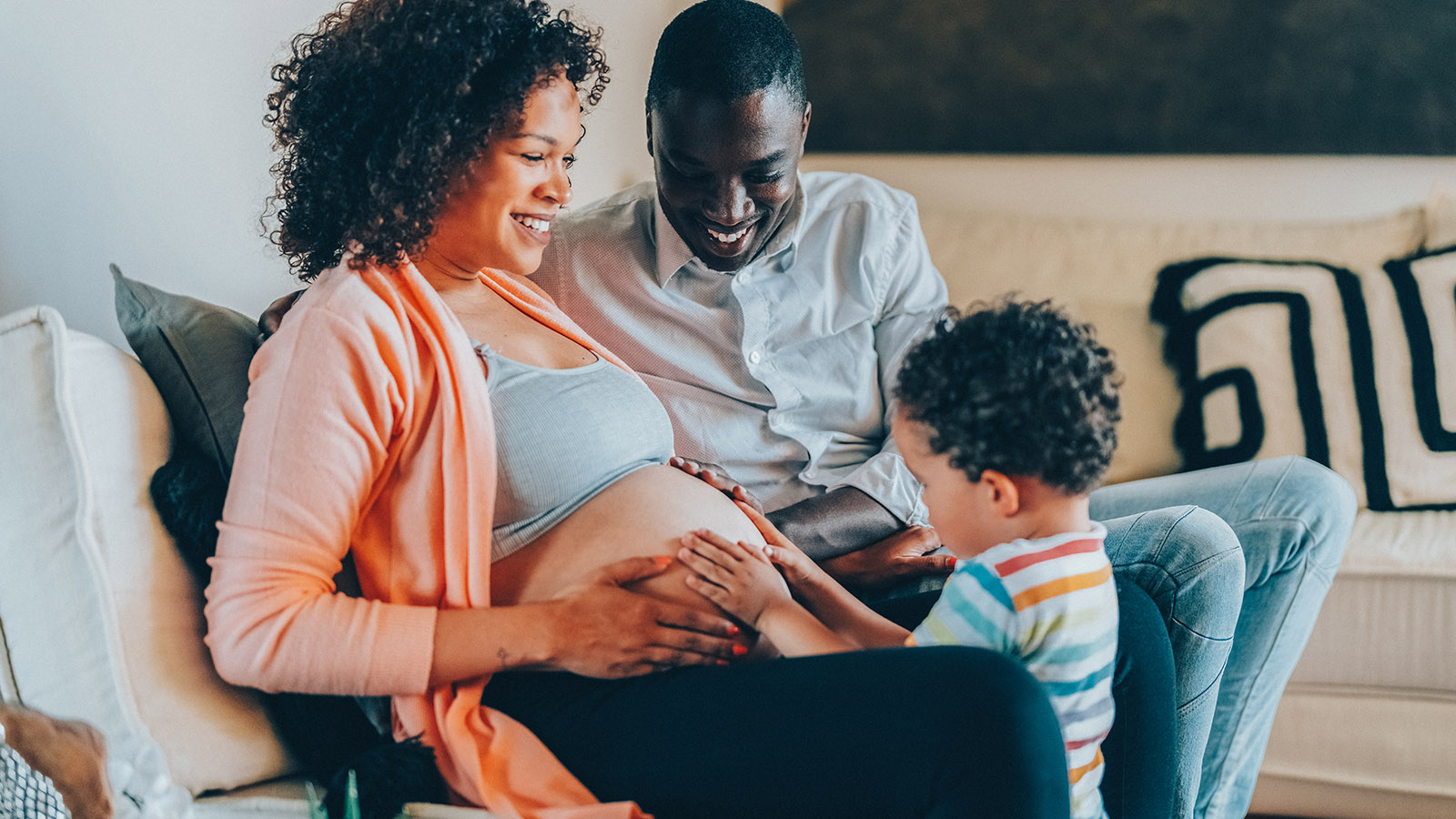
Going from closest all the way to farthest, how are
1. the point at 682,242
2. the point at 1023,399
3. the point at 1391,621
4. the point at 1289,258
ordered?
1. the point at 1023,399
2. the point at 682,242
3. the point at 1391,621
4. the point at 1289,258

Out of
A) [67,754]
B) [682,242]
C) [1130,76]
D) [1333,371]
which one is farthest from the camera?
[1130,76]

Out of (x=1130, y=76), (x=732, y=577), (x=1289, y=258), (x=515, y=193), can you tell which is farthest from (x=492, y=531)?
(x=1130, y=76)

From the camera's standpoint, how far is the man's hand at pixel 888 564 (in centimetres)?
128

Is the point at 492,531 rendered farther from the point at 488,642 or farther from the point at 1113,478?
the point at 1113,478

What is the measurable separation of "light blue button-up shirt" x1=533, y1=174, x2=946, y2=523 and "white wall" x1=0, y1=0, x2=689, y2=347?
1.25 feet

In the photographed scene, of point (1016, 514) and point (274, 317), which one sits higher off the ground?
point (274, 317)

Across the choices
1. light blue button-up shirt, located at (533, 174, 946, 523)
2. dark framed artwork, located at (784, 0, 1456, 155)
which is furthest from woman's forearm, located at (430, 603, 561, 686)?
dark framed artwork, located at (784, 0, 1456, 155)

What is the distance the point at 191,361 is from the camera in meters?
1.00

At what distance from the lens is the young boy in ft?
2.87

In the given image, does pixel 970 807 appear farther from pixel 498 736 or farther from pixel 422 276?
pixel 422 276

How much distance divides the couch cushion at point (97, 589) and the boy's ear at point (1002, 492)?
0.68 meters

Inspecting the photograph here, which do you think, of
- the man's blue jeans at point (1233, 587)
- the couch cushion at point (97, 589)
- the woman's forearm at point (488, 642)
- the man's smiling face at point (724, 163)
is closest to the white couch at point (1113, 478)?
the couch cushion at point (97, 589)

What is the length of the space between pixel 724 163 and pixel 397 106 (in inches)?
16.9

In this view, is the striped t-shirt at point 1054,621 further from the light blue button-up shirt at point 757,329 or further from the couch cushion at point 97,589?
the couch cushion at point 97,589
